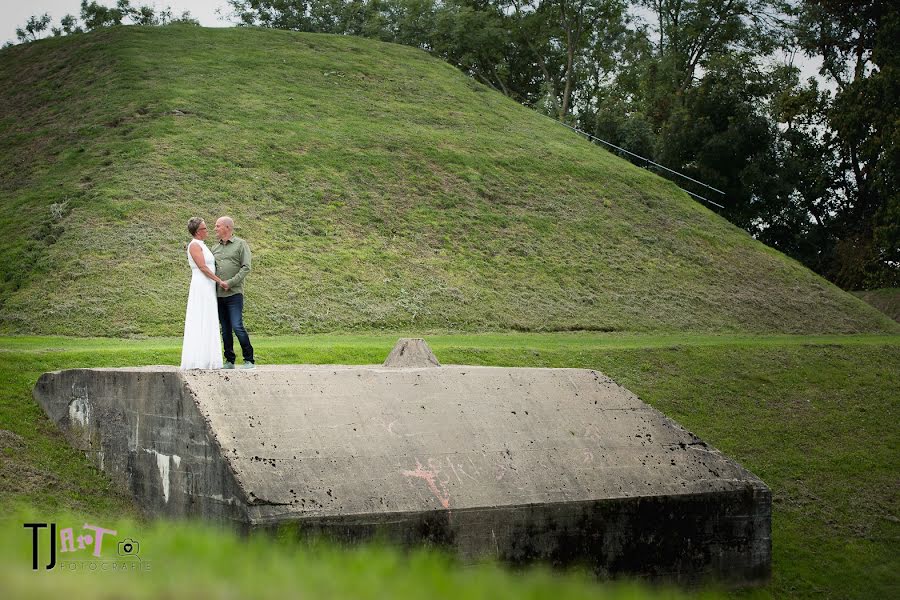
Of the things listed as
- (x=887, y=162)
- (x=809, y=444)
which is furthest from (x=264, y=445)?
(x=887, y=162)

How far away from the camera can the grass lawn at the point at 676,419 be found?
10.5ft

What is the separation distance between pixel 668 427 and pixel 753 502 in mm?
1167

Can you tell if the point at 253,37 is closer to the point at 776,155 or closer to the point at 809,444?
the point at 776,155

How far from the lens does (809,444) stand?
15859 millimetres

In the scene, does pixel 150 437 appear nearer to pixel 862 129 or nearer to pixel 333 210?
pixel 333 210

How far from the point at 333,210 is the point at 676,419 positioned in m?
13.1

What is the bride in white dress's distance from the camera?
33.7 ft

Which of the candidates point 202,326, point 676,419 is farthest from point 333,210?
point 202,326

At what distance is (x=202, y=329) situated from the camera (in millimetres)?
10359

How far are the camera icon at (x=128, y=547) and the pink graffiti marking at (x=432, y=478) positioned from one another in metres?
4.44

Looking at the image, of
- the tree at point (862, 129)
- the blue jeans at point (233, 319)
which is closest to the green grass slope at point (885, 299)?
the tree at point (862, 129)

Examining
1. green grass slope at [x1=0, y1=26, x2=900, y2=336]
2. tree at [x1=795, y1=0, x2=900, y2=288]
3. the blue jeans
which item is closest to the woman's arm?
the blue jeans

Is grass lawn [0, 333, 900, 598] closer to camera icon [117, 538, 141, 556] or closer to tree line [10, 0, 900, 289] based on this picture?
camera icon [117, 538, 141, 556]

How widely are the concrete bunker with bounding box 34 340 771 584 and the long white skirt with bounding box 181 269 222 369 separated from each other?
0.54 meters
